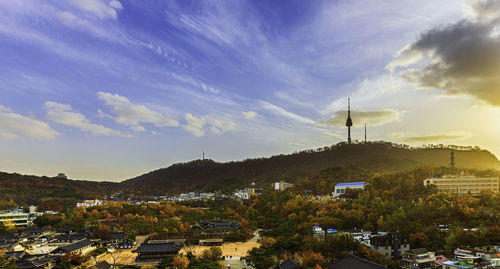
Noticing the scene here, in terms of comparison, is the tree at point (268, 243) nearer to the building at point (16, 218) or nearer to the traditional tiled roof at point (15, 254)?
the traditional tiled roof at point (15, 254)

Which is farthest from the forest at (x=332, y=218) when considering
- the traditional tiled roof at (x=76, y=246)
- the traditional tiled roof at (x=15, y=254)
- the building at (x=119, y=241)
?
the traditional tiled roof at (x=15, y=254)

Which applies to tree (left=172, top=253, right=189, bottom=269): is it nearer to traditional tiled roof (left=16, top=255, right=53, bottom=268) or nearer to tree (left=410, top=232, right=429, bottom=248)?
traditional tiled roof (left=16, top=255, right=53, bottom=268)

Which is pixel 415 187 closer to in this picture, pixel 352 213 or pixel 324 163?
pixel 352 213

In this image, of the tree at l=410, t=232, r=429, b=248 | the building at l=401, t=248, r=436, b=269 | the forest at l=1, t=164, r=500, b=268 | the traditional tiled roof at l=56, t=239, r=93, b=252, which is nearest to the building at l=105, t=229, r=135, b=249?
the forest at l=1, t=164, r=500, b=268

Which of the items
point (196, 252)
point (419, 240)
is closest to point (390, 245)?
point (419, 240)

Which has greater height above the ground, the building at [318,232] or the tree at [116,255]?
the building at [318,232]
